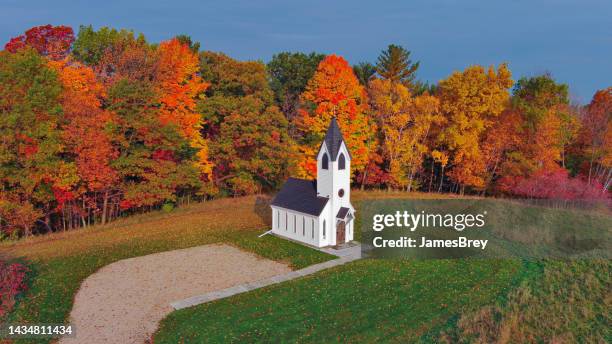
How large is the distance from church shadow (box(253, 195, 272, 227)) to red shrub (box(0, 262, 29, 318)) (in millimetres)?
15669

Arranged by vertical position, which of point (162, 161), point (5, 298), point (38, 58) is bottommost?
point (5, 298)

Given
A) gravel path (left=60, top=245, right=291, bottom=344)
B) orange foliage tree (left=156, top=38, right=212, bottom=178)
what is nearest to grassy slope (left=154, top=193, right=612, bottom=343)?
gravel path (left=60, top=245, right=291, bottom=344)

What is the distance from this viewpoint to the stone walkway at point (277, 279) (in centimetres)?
1856

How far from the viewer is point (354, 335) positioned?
579 inches

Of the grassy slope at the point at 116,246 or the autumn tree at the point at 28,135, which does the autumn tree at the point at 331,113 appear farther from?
the autumn tree at the point at 28,135

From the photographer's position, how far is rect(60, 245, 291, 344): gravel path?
→ 16250 mm

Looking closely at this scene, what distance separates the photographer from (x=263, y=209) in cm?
3666

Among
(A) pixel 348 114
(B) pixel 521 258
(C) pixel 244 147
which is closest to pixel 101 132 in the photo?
(C) pixel 244 147

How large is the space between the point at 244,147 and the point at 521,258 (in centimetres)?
2729

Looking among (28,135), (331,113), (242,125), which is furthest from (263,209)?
(28,135)

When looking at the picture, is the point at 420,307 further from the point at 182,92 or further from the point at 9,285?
the point at 182,92

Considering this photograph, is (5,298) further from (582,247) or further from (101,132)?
(582,247)

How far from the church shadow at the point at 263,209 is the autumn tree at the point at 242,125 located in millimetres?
1865

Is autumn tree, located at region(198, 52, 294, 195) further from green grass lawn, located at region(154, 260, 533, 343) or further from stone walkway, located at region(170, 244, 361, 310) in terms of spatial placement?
green grass lawn, located at region(154, 260, 533, 343)
